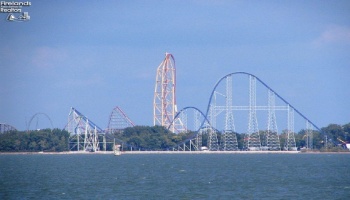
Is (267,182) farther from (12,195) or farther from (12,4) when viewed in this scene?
(12,4)

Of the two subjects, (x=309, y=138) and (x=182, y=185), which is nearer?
(x=182, y=185)

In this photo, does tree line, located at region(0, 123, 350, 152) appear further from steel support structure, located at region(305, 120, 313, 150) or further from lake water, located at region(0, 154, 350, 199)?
lake water, located at region(0, 154, 350, 199)

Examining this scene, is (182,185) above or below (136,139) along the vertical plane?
below

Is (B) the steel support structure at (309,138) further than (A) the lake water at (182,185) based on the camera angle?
Yes

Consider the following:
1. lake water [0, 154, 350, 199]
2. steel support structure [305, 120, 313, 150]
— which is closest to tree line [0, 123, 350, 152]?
steel support structure [305, 120, 313, 150]

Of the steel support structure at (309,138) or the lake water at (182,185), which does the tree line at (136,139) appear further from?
the lake water at (182,185)

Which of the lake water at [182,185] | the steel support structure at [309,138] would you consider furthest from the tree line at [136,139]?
the lake water at [182,185]

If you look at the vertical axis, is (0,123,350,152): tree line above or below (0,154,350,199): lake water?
above

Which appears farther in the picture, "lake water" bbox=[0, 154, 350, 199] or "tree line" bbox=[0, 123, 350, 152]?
"tree line" bbox=[0, 123, 350, 152]

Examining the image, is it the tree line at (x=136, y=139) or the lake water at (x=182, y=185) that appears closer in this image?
the lake water at (x=182, y=185)

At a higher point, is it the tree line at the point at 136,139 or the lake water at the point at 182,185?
the tree line at the point at 136,139

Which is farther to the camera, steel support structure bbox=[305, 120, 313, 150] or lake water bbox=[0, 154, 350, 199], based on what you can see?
steel support structure bbox=[305, 120, 313, 150]

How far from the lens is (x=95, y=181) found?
172 feet

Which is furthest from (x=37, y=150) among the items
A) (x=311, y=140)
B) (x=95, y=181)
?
(x=95, y=181)
